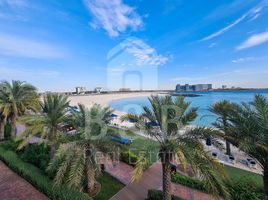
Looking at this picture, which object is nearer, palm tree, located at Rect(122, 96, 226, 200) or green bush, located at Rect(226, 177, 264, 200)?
palm tree, located at Rect(122, 96, 226, 200)

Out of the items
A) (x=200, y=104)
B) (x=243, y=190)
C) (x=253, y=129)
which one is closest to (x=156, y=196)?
A: (x=243, y=190)

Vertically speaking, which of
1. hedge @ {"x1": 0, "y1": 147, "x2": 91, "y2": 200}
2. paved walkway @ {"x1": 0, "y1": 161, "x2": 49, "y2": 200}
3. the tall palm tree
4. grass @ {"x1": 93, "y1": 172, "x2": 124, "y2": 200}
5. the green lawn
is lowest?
the green lawn

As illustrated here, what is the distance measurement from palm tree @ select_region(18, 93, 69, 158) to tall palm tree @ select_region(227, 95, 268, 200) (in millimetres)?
9405

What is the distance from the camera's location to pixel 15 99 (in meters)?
17.0

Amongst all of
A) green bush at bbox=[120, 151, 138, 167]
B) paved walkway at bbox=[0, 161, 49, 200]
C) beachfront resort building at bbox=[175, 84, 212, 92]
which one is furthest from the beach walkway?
beachfront resort building at bbox=[175, 84, 212, 92]

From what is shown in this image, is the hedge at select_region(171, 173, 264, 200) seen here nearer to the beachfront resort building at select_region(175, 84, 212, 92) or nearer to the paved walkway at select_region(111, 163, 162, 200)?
the paved walkway at select_region(111, 163, 162, 200)

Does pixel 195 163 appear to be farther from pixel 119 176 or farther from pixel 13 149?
pixel 13 149

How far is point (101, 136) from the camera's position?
9.62 metres

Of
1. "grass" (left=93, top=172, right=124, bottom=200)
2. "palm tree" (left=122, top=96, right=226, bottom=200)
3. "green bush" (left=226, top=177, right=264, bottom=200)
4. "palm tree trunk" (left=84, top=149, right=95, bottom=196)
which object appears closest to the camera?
"palm tree" (left=122, top=96, right=226, bottom=200)

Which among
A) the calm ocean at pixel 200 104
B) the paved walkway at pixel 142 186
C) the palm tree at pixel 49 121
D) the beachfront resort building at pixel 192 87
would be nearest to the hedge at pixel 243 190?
the paved walkway at pixel 142 186

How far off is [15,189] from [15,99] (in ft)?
31.6

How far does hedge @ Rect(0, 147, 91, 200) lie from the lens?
834 centimetres

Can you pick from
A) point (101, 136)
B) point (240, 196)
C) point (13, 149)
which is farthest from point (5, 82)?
point (240, 196)

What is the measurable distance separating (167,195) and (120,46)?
11948 mm
